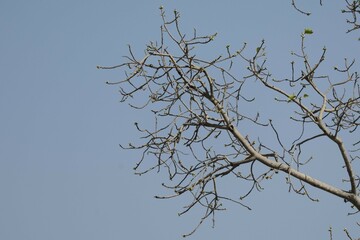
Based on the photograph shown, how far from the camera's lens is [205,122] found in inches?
199

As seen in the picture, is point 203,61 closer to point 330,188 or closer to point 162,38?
point 162,38

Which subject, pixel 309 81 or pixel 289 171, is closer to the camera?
pixel 289 171

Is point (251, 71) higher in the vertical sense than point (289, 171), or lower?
higher

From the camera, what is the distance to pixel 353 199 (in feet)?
16.2

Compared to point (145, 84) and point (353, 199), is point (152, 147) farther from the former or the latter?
point (353, 199)

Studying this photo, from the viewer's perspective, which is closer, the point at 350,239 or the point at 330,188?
the point at 330,188

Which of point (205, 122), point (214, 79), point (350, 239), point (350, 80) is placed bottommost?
point (350, 239)

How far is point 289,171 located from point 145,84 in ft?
5.10

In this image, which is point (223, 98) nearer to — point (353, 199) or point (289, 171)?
point (289, 171)

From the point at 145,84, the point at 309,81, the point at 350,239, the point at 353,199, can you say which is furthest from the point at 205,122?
the point at 350,239

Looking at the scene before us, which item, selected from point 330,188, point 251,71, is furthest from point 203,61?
point 330,188

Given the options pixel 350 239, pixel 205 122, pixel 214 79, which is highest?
pixel 214 79

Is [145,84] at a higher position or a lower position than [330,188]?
higher

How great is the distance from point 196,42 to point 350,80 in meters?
1.73
